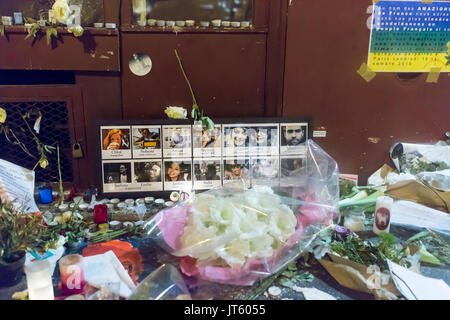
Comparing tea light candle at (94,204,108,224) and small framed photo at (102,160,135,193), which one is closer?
tea light candle at (94,204,108,224)

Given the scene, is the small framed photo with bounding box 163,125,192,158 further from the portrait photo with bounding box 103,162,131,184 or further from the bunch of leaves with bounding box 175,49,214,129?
the portrait photo with bounding box 103,162,131,184

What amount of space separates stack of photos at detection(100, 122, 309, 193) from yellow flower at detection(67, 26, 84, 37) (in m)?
0.34

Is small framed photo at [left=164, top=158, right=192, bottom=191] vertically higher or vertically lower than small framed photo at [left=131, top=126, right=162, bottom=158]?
lower

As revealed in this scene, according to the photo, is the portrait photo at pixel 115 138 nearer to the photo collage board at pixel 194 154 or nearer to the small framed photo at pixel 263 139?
the photo collage board at pixel 194 154

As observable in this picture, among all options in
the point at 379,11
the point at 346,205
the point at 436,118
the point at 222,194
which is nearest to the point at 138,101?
the point at 222,194

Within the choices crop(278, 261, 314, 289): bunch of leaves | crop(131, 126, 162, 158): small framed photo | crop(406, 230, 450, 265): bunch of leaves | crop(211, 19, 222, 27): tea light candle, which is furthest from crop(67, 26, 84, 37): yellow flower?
crop(406, 230, 450, 265): bunch of leaves

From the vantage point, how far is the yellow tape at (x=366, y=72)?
1.51m

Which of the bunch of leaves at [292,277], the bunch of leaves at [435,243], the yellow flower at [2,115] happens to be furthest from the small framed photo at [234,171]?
the yellow flower at [2,115]

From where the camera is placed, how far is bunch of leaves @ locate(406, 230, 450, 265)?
44.8 inches

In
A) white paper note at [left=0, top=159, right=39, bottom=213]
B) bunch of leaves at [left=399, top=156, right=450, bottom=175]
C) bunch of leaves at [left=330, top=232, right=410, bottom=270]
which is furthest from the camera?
bunch of leaves at [left=399, top=156, right=450, bottom=175]

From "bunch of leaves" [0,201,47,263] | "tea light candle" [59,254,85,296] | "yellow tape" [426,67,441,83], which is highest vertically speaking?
"yellow tape" [426,67,441,83]

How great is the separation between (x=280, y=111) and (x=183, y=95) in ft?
1.30

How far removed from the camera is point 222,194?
46.5 inches
